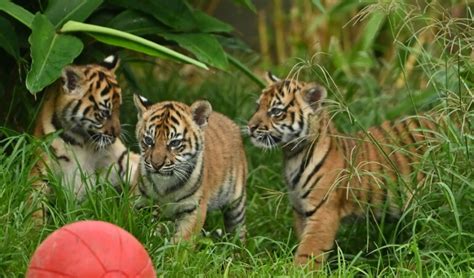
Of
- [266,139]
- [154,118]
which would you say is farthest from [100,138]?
[266,139]

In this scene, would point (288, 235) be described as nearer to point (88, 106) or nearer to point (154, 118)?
point (154, 118)

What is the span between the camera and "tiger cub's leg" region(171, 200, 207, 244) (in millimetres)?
6773

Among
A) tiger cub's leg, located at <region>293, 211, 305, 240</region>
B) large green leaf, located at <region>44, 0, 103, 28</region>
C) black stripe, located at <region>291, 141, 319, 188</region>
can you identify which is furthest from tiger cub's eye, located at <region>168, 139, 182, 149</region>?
large green leaf, located at <region>44, 0, 103, 28</region>

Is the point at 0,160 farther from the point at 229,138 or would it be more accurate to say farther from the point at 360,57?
the point at 360,57

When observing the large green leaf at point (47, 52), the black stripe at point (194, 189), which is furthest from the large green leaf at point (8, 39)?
the black stripe at point (194, 189)

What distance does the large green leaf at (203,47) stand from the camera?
770 cm

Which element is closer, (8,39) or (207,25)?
(8,39)

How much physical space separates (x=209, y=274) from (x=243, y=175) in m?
1.55

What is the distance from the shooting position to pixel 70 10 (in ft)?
24.5

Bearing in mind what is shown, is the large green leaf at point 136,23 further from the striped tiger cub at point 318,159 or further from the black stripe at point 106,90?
the striped tiger cub at point 318,159

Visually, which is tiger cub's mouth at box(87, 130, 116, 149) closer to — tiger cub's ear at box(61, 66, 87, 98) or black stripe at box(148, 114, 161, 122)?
tiger cub's ear at box(61, 66, 87, 98)

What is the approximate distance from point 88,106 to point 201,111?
66 cm

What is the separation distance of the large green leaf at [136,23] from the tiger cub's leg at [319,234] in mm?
1641

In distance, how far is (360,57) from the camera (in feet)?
33.9
